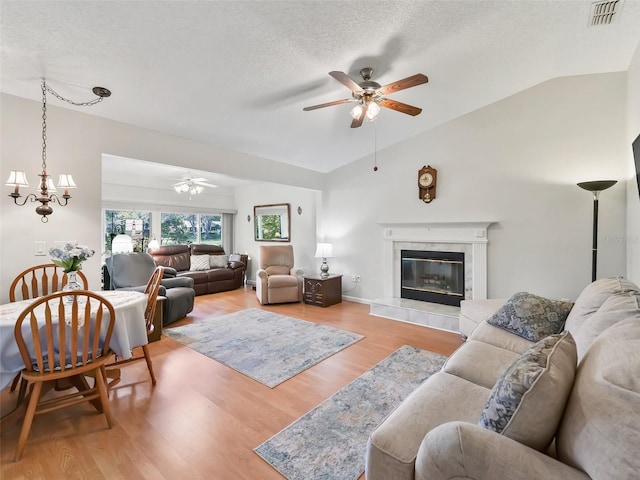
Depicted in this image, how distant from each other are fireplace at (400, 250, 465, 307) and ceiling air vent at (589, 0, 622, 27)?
2.67m

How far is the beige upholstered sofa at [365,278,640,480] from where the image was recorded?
798 mm

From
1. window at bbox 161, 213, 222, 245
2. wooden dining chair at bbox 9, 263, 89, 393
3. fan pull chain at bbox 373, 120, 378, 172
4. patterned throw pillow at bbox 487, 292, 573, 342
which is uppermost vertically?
fan pull chain at bbox 373, 120, 378, 172

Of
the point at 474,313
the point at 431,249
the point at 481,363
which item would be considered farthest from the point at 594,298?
the point at 431,249

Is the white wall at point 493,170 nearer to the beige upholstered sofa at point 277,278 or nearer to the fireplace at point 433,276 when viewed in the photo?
the fireplace at point 433,276

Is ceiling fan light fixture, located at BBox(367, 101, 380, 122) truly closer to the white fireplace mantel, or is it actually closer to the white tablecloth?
the white fireplace mantel

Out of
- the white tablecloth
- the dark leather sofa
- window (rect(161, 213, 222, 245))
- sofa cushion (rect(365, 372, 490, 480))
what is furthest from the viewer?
window (rect(161, 213, 222, 245))

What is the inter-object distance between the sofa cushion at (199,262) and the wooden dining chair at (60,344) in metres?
4.34

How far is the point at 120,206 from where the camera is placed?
18.8 ft

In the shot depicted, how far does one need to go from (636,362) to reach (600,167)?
339cm

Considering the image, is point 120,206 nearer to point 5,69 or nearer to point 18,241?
point 18,241

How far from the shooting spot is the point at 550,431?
0.97m

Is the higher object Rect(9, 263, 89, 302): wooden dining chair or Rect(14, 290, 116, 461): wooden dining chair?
Rect(9, 263, 89, 302): wooden dining chair

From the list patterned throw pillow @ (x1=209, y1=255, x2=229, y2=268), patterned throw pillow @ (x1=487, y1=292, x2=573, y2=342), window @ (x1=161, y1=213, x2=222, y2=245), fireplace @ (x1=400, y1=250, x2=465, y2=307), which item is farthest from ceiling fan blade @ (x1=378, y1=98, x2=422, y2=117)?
window @ (x1=161, y1=213, x2=222, y2=245)

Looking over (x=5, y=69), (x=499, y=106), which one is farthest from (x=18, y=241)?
(x=499, y=106)
